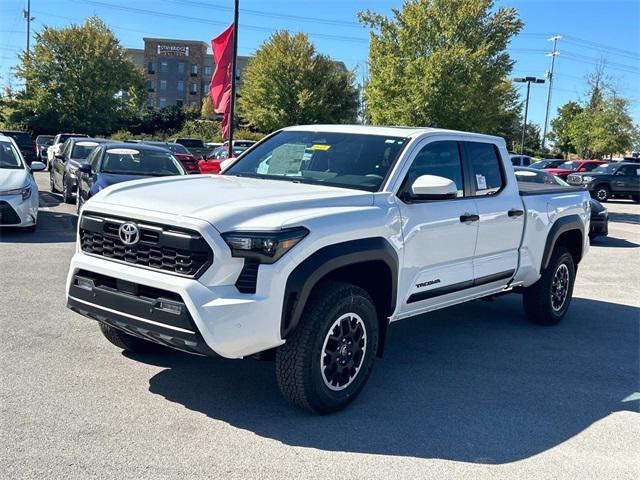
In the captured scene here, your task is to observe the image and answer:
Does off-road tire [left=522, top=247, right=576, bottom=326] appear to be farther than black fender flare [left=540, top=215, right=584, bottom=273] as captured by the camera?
Yes

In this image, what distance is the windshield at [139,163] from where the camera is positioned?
38.0 feet

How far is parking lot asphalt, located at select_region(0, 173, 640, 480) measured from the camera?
3588 millimetres

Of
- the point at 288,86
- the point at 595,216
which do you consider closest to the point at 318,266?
the point at 595,216

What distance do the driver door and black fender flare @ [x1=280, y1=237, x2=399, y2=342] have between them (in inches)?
16.1

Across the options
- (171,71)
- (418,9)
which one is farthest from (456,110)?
(171,71)

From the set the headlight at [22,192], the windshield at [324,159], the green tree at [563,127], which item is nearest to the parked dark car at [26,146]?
the headlight at [22,192]

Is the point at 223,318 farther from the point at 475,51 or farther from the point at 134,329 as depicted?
the point at 475,51

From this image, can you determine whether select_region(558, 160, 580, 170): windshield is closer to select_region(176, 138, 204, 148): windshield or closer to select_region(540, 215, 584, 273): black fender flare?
select_region(176, 138, 204, 148): windshield

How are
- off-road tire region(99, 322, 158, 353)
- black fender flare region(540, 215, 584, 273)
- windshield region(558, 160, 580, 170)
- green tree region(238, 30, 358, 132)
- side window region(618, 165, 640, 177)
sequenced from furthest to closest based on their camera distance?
green tree region(238, 30, 358, 132) → windshield region(558, 160, 580, 170) → side window region(618, 165, 640, 177) → black fender flare region(540, 215, 584, 273) → off-road tire region(99, 322, 158, 353)

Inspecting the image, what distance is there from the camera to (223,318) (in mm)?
3672

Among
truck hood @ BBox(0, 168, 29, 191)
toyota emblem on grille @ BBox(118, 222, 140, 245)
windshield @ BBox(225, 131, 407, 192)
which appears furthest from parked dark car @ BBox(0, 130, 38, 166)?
toyota emblem on grille @ BBox(118, 222, 140, 245)

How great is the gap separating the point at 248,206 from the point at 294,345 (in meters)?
0.90

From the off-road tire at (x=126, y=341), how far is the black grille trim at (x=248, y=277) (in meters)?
1.73

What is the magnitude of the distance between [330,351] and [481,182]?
236 cm
